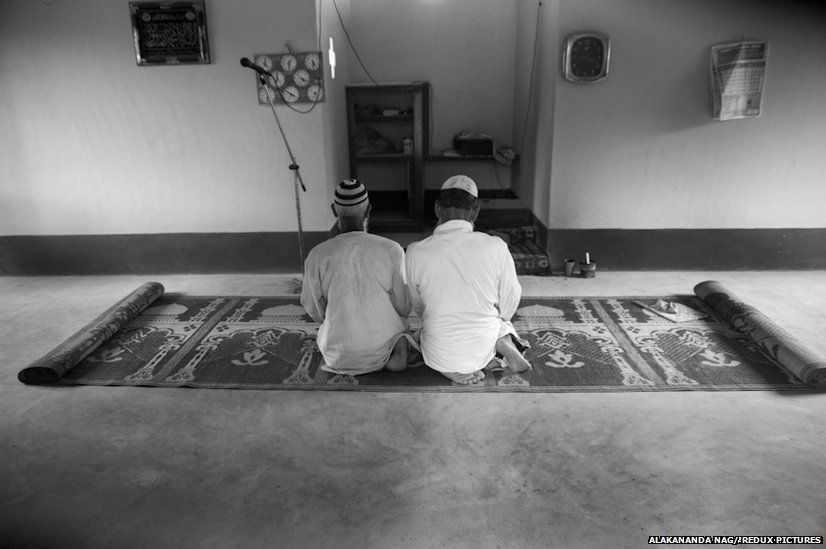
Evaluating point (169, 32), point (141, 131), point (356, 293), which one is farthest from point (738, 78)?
point (141, 131)

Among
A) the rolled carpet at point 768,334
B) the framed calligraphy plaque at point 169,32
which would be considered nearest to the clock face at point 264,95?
the framed calligraphy plaque at point 169,32

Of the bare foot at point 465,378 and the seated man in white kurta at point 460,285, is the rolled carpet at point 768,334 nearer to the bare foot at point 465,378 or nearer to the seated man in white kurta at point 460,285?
the seated man in white kurta at point 460,285

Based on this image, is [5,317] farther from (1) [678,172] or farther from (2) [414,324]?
(1) [678,172]

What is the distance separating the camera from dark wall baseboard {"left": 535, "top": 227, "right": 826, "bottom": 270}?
546 centimetres

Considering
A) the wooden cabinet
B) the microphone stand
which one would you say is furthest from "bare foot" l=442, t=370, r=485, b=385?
the wooden cabinet

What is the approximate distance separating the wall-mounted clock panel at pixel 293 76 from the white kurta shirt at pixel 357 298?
2.35m

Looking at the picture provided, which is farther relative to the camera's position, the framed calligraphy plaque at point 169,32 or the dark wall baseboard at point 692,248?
the dark wall baseboard at point 692,248

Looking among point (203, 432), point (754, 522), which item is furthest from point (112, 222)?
point (754, 522)

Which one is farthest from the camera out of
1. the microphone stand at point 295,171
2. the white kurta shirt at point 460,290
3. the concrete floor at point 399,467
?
the microphone stand at point 295,171

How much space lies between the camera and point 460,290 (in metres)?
3.25

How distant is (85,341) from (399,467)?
2.40 meters

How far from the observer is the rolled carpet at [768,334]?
3.34 metres

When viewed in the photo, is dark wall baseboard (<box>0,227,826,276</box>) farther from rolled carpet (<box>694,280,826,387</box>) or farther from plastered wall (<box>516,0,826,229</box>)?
rolled carpet (<box>694,280,826,387</box>)

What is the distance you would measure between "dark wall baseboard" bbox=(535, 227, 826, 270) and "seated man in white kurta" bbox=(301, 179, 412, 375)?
256cm
